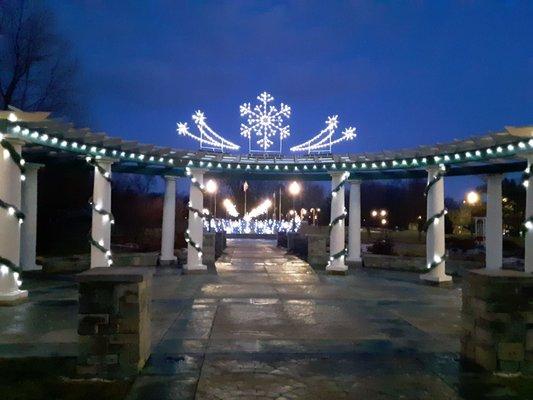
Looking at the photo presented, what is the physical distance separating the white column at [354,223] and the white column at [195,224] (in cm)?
549

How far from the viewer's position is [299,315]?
10.5 metres

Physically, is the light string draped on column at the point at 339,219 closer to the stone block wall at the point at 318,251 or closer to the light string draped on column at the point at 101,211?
the stone block wall at the point at 318,251

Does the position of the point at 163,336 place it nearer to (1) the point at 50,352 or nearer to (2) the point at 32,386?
(1) the point at 50,352

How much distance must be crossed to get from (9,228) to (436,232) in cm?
1076

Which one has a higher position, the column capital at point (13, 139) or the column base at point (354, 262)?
the column capital at point (13, 139)

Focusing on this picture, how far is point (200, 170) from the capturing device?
17.8 m

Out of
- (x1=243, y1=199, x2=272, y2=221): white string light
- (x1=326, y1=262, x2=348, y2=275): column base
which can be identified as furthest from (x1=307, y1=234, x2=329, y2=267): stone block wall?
(x1=243, y1=199, x2=272, y2=221): white string light

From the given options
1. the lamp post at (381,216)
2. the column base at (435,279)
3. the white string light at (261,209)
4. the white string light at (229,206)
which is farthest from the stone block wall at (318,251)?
the white string light at (261,209)

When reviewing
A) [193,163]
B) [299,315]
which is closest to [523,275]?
[299,315]

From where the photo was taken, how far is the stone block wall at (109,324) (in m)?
6.39

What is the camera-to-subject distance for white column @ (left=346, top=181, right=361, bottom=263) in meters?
20.1

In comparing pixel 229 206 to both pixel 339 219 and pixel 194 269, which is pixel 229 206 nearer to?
pixel 194 269

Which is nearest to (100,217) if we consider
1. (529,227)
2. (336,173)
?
(336,173)

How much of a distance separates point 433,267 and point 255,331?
27.4 ft
